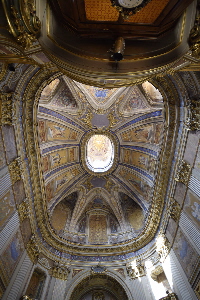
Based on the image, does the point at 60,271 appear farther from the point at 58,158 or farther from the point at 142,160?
the point at 142,160

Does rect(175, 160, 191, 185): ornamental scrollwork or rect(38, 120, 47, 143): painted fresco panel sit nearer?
rect(175, 160, 191, 185): ornamental scrollwork

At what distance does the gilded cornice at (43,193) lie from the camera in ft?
27.7

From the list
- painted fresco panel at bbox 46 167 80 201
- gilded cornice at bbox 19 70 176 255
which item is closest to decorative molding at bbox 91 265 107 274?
gilded cornice at bbox 19 70 176 255

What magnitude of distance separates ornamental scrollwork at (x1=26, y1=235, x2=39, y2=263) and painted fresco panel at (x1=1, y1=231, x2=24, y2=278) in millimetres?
576

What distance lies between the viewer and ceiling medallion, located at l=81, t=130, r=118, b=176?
1484 cm

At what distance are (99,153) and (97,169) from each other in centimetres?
220

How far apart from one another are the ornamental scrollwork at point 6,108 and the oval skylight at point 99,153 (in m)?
8.42

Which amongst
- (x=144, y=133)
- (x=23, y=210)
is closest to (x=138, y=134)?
(x=144, y=133)

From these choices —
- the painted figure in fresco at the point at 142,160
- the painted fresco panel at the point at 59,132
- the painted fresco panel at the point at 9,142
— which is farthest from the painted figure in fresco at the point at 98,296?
the painted fresco panel at the point at 59,132

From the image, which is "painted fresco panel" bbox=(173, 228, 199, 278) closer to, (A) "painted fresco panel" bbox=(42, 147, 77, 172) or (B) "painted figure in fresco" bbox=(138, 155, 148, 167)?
(B) "painted figure in fresco" bbox=(138, 155, 148, 167)

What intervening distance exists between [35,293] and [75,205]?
6116 millimetres

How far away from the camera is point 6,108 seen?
7.59 metres

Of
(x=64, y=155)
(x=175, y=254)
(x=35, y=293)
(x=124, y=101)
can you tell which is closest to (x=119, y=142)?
(x=124, y=101)

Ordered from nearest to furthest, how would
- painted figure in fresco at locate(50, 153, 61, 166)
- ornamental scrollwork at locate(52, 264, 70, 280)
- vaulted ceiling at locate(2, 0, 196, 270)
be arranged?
1. vaulted ceiling at locate(2, 0, 196, 270)
2. ornamental scrollwork at locate(52, 264, 70, 280)
3. painted figure in fresco at locate(50, 153, 61, 166)
